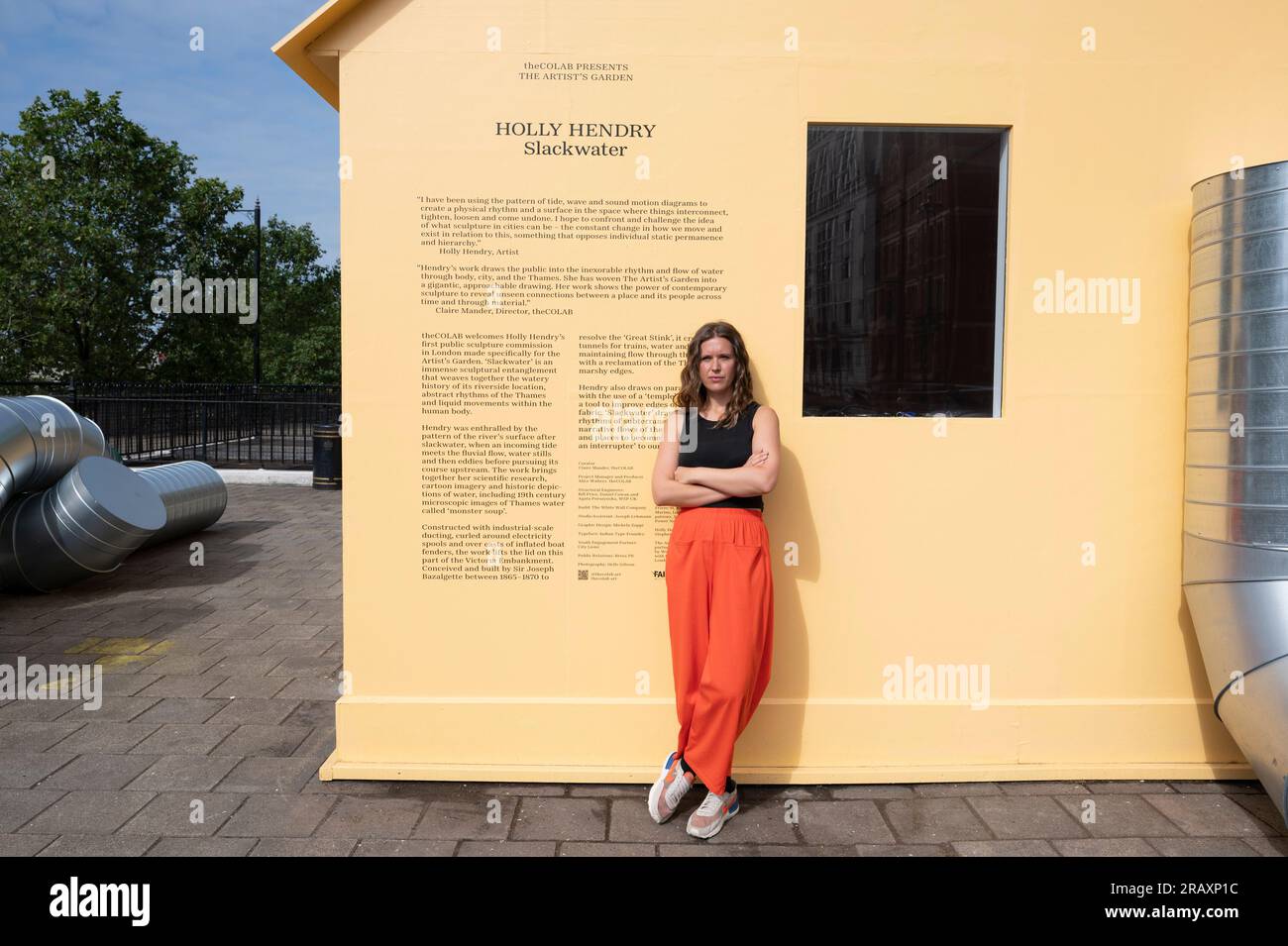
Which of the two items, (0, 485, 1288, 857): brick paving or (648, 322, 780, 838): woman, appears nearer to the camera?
(0, 485, 1288, 857): brick paving

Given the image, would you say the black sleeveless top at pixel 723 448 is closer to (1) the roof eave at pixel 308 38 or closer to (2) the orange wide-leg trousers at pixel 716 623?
(2) the orange wide-leg trousers at pixel 716 623

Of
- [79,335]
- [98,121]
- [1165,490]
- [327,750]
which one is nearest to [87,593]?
[327,750]

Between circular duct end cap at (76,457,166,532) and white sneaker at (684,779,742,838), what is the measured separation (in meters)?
6.74

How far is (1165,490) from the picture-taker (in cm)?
419

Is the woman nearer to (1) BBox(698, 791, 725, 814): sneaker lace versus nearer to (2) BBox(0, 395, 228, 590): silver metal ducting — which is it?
(1) BBox(698, 791, 725, 814): sneaker lace

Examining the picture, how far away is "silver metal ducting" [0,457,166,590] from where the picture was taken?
7.78m

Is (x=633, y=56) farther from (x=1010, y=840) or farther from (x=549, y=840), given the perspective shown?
(x=1010, y=840)

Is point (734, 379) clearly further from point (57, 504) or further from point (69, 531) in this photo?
point (57, 504)

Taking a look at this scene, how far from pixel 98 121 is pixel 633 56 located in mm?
34832

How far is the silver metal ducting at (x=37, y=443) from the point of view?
7.62 m

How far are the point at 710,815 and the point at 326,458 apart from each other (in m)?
14.1

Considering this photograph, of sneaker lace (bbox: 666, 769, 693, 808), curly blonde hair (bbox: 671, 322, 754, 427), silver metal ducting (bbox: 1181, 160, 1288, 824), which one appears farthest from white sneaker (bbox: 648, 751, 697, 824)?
silver metal ducting (bbox: 1181, 160, 1288, 824)

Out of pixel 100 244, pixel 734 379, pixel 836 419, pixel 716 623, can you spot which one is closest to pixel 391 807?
pixel 716 623

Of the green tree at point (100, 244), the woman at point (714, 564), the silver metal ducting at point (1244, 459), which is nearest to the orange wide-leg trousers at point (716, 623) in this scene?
the woman at point (714, 564)
